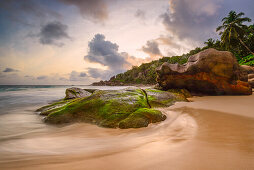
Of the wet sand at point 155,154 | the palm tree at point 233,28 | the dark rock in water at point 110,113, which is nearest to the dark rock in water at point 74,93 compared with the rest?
the dark rock in water at point 110,113

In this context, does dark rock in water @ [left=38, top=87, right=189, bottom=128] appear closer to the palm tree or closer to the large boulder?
the large boulder

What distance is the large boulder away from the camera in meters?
7.16

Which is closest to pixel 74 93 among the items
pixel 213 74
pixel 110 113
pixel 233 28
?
pixel 110 113

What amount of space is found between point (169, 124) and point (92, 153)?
80.9 inches

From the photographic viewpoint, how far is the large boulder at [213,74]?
7156 mm

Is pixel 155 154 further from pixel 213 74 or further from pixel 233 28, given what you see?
pixel 233 28

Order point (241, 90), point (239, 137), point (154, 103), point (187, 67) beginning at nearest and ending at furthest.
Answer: point (239, 137) < point (154, 103) < point (241, 90) < point (187, 67)

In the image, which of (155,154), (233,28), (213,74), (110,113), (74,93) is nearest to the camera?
(155,154)

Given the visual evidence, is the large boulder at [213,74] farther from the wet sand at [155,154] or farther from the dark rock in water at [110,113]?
the wet sand at [155,154]

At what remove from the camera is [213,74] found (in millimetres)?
7367

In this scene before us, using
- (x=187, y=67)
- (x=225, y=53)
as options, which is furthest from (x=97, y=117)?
(x=225, y=53)

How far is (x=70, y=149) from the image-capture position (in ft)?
6.88

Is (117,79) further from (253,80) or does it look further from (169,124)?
(169,124)

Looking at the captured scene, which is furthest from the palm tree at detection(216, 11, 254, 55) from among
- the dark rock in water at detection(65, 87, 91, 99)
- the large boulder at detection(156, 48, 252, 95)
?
the dark rock in water at detection(65, 87, 91, 99)
